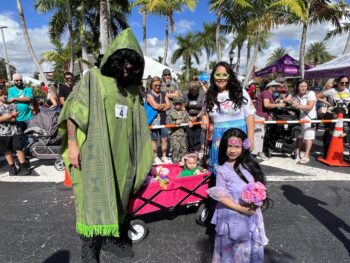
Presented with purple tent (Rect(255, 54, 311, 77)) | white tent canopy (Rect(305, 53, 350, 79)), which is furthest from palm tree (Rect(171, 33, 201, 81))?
white tent canopy (Rect(305, 53, 350, 79))

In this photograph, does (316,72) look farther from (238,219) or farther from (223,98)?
(238,219)

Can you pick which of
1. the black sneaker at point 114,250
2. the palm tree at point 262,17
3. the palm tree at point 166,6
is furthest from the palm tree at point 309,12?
the black sneaker at point 114,250

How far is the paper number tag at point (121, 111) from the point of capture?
2.13 meters

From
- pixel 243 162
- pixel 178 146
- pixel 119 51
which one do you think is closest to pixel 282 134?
pixel 178 146

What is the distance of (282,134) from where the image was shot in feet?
20.9

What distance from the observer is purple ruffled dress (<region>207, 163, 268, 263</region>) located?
2.07m

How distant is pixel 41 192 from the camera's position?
429 cm

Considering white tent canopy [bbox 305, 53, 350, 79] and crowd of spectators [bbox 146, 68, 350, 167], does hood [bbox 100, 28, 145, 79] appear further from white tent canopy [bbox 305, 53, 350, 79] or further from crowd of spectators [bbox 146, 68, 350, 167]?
white tent canopy [bbox 305, 53, 350, 79]

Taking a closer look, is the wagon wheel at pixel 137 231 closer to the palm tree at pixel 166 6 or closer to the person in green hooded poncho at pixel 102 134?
the person in green hooded poncho at pixel 102 134

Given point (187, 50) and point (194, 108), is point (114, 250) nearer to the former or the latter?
point (194, 108)

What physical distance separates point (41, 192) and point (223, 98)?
11.0 feet

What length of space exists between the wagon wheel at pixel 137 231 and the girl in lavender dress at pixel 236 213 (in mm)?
953

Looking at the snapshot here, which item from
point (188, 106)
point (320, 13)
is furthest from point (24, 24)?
point (320, 13)

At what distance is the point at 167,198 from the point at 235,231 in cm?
107
